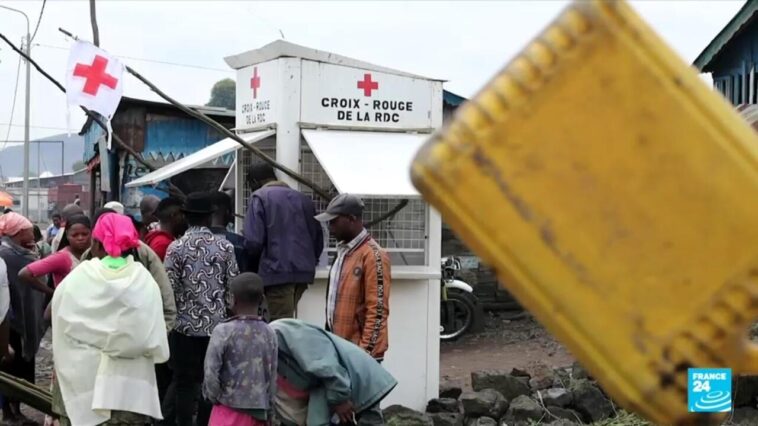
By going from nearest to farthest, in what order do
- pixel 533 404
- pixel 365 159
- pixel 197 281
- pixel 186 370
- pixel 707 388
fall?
pixel 707 388
pixel 197 281
pixel 186 370
pixel 365 159
pixel 533 404

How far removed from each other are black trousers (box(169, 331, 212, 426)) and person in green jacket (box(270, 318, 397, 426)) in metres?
1.46

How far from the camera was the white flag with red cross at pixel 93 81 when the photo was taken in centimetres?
704

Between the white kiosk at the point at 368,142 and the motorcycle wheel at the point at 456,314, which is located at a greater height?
the white kiosk at the point at 368,142

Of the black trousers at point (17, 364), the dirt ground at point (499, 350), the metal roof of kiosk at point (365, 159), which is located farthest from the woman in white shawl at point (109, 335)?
the dirt ground at point (499, 350)

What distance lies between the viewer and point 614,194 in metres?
0.92

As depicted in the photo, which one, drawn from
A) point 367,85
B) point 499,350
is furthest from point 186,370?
point 499,350

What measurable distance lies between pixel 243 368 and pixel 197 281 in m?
1.52

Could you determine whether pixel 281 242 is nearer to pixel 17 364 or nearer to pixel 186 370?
pixel 186 370

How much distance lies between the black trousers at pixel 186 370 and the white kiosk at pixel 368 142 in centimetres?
114

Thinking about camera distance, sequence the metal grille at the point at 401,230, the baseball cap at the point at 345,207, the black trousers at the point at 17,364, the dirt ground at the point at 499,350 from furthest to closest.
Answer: the dirt ground at the point at 499,350 → the black trousers at the point at 17,364 → the metal grille at the point at 401,230 → the baseball cap at the point at 345,207

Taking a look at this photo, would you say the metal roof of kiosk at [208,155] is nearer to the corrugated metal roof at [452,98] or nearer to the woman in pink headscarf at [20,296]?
the woman in pink headscarf at [20,296]

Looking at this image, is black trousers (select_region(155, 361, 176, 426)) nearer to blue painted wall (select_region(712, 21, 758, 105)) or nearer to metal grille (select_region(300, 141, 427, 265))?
metal grille (select_region(300, 141, 427, 265))

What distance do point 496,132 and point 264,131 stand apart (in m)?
6.52

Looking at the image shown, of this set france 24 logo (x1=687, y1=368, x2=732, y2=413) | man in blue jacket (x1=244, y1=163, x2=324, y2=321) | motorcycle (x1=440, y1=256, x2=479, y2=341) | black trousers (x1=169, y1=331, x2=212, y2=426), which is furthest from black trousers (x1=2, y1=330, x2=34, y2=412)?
france 24 logo (x1=687, y1=368, x2=732, y2=413)
